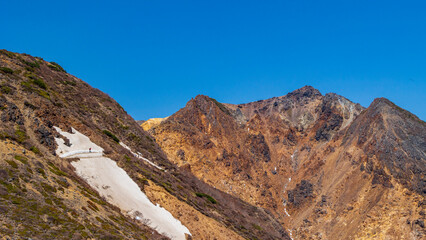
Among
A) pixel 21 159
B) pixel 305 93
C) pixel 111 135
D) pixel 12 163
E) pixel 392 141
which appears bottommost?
pixel 12 163

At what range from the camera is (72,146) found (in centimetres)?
3497

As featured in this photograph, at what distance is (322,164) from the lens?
91.9m

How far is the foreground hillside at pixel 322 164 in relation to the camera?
68.2m

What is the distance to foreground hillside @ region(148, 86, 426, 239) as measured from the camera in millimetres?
68188

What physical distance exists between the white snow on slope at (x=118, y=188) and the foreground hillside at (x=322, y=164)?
4075 cm

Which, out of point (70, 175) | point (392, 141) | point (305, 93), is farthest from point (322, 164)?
point (70, 175)

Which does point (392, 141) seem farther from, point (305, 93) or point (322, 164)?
point (305, 93)

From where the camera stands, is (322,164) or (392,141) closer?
(392,141)

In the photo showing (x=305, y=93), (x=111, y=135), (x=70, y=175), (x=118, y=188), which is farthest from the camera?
(x=305, y=93)

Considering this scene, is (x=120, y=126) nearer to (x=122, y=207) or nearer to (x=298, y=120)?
(x=122, y=207)

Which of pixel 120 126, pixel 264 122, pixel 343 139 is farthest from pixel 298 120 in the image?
pixel 120 126

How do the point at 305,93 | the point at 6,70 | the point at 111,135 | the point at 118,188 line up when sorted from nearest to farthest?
the point at 118,188 → the point at 6,70 → the point at 111,135 → the point at 305,93

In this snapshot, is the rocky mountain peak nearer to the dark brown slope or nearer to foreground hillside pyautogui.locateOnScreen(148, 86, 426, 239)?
foreground hillside pyautogui.locateOnScreen(148, 86, 426, 239)

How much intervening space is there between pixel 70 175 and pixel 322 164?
75.0 metres
